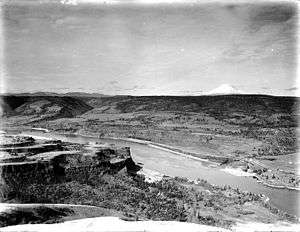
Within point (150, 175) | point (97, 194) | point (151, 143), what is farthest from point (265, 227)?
point (151, 143)

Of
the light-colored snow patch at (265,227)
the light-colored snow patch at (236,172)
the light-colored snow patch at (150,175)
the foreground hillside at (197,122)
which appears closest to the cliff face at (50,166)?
the light-colored snow patch at (150,175)

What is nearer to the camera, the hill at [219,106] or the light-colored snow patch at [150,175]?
the light-colored snow patch at [150,175]

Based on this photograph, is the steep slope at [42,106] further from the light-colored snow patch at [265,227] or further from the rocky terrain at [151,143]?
the light-colored snow patch at [265,227]

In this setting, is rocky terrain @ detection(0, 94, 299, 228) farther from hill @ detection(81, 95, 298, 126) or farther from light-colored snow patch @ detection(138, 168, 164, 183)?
light-colored snow patch @ detection(138, 168, 164, 183)

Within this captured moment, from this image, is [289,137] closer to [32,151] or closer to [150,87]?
[150,87]

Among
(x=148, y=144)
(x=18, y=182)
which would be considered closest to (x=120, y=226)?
(x=18, y=182)

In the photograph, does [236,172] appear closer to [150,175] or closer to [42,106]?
[150,175]
